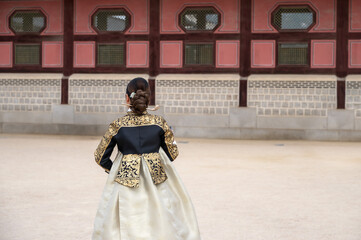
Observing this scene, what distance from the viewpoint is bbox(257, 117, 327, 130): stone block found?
13.6 meters

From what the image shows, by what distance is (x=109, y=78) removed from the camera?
14453 mm

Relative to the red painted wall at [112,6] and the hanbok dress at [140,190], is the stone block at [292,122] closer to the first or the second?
the red painted wall at [112,6]

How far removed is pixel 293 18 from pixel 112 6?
4.58 meters

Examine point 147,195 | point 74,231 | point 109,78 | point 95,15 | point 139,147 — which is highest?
point 95,15

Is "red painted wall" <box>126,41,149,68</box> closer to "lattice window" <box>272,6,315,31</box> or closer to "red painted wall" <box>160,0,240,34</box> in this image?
"red painted wall" <box>160,0,240,34</box>

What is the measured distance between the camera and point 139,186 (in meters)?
3.44

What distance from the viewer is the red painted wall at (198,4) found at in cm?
1395

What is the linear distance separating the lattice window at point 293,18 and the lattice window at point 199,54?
173cm

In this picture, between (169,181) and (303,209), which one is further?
(303,209)

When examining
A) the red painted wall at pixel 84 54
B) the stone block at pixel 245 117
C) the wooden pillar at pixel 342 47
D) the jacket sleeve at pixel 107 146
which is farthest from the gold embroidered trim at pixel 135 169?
the red painted wall at pixel 84 54

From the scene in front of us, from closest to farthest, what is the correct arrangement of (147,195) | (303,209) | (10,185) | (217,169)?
(147,195) → (303,209) → (10,185) → (217,169)

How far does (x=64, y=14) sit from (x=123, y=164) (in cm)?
1203

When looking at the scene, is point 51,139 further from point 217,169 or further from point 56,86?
point 217,169

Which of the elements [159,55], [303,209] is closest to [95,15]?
[159,55]
